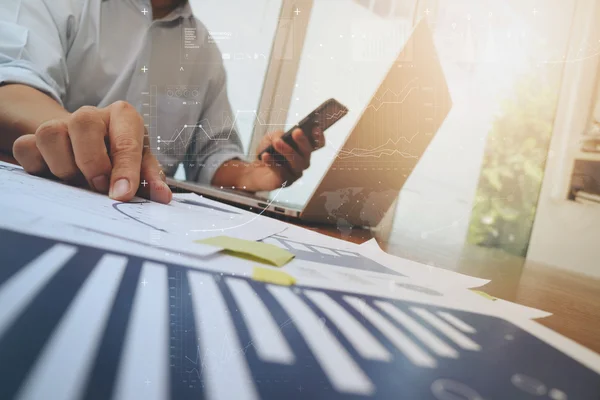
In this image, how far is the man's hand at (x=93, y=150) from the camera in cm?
30

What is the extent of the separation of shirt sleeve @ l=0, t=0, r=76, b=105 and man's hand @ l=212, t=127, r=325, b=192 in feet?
0.92

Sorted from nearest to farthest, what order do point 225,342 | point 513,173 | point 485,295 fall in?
point 225,342, point 485,295, point 513,173

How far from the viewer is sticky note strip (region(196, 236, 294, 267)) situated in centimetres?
21

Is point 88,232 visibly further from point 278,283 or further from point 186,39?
point 186,39

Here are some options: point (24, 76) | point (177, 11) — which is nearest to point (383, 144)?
point (24, 76)

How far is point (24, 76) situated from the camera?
407 millimetres

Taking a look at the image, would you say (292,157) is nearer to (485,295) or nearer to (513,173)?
(485,295)

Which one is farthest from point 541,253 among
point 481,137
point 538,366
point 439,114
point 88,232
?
point 88,232

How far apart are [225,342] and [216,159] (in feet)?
1.92

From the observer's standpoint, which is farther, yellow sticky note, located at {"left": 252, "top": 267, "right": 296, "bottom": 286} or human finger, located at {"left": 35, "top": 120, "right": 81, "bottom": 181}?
human finger, located at {"left": 35, "top": 120, "right": 81, "bottom": 181}

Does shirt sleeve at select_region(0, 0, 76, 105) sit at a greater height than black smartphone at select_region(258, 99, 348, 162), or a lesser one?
greater

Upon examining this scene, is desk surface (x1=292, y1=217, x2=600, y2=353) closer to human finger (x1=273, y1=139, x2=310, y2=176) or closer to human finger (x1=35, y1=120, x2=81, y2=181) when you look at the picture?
human finger (x1=273, y1=139, x2=310, y2=176)

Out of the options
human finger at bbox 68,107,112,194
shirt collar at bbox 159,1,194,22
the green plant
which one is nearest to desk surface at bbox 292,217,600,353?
human finger at bbox 68,107,112,194

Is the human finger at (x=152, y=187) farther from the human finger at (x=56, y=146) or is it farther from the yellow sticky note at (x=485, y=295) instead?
the yellow sticky note at (x=485, y=295)
